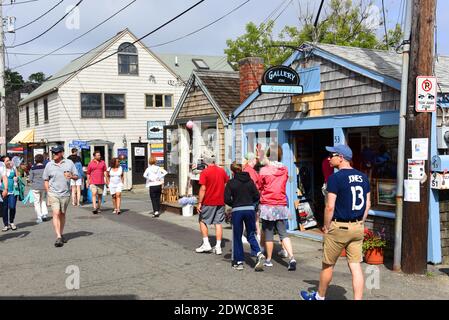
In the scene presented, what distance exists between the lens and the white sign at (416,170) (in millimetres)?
7137

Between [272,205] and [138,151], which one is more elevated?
[138,151]

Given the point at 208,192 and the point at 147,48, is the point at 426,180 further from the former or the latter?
the point at 147,48

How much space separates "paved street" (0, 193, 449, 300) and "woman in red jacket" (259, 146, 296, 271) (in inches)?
17.1

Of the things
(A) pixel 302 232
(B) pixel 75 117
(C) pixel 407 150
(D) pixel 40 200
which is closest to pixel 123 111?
(B) pixel 75 117

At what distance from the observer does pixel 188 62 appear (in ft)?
114

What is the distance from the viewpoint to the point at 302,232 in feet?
34.8

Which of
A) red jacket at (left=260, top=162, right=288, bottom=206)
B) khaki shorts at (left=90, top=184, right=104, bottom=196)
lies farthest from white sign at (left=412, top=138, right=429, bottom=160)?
khaki shorts at (left=90, top=184, right=104, bottom=196)

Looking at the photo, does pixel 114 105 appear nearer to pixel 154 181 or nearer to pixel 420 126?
pixel 154 181

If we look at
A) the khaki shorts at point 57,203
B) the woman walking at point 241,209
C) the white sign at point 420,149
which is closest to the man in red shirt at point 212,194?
the woman walking at point 241,209

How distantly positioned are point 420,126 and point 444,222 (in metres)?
1.72

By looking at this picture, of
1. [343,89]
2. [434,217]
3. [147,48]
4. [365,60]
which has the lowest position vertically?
[434,217]

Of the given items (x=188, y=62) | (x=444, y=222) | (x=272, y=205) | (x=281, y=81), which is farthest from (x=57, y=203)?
(x=188, y=62)

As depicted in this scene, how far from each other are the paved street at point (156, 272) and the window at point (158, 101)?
710 inches

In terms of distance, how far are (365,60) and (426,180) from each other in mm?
3254
